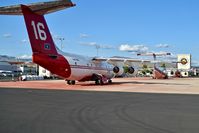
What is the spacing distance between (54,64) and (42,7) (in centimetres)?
684

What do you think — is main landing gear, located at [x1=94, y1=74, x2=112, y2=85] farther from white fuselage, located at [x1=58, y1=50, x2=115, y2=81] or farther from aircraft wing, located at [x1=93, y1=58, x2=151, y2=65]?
aircraft wing, located at [x1=93, y1=58, x2=151, y2=65]

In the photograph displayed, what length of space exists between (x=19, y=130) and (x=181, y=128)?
441 cm

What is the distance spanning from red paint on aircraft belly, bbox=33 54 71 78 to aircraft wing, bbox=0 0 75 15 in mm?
4340

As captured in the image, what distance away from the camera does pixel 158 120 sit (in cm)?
1092

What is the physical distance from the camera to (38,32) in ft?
104

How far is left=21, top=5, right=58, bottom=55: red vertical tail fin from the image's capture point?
3052cm

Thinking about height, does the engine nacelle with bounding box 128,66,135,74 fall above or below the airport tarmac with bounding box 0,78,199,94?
above

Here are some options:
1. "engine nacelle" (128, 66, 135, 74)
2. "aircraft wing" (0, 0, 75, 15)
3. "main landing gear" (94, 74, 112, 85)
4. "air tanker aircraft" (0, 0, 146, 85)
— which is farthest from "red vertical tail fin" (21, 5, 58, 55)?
"engine nacelle" (128, 66, 135, 74)

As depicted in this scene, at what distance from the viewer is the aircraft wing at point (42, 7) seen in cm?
2709

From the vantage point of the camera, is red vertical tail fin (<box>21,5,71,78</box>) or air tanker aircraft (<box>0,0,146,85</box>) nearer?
air tanker aircraft (<box>0,0,146,85</box>)

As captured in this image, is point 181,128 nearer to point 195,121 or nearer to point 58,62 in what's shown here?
point 195,121

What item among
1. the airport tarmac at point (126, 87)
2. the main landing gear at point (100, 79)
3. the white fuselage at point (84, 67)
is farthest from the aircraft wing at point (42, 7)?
the main landing gear at point (100, 79)

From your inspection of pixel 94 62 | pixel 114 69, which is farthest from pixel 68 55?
pixel 114 69

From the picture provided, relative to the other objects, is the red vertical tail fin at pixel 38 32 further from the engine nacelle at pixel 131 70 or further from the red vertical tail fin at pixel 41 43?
the engine nacelle at pixel 131 70
